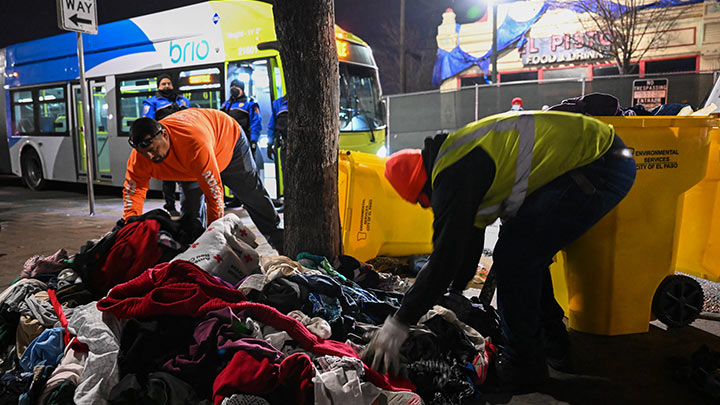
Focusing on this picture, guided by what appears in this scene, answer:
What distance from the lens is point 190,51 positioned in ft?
31.4

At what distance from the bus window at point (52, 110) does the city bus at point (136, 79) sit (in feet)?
0.08

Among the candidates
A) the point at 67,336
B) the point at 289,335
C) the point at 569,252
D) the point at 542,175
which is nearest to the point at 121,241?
the point at 67,336

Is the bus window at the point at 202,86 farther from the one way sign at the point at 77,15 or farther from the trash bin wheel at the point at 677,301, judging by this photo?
the trash bin wheel at the point at 677,301

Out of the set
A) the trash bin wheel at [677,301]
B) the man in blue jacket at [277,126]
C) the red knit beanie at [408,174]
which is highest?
the man in blue jacket at [277,126]

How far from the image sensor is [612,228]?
3264mm

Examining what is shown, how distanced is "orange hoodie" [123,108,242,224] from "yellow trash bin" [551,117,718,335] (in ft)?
8.60

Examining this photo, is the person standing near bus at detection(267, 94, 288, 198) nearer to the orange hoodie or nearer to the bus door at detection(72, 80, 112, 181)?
the orange hoodie

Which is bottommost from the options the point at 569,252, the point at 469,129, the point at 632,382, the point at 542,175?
the point at 632,382

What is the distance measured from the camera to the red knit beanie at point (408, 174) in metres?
2.57

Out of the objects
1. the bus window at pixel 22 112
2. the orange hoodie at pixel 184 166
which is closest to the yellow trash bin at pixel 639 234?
the orange hoodie at pixel 184 166

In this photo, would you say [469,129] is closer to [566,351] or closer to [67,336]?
[566,351]

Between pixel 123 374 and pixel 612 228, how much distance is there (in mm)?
2794

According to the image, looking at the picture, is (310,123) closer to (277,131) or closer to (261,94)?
(277,131)

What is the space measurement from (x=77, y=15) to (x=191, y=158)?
5.62 m
